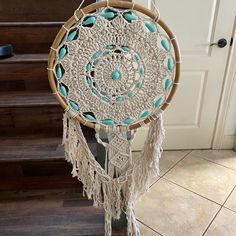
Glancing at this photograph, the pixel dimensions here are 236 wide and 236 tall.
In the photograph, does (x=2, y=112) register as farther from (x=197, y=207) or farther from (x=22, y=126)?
(x=197, y=207)

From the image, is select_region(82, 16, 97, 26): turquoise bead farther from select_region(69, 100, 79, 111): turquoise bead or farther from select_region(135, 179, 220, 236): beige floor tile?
select_region(135, 179, 220, 236): beige floor tile

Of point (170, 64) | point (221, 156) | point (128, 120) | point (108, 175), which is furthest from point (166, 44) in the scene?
point (221, 156)

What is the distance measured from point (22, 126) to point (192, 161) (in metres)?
1.38

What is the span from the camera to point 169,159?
2.10 meters

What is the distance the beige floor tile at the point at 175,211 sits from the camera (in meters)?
1.45

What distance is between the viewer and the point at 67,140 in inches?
36.5

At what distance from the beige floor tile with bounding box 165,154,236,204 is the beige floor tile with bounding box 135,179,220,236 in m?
0.08

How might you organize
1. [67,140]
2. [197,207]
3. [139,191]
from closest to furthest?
[67,140] < [139,191] < [197,207]

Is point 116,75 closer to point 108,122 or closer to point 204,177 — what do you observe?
point 108,122

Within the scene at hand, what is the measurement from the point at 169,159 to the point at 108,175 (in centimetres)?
118

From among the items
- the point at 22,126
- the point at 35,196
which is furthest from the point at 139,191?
the point at 22,126

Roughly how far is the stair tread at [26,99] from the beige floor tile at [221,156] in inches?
54.8

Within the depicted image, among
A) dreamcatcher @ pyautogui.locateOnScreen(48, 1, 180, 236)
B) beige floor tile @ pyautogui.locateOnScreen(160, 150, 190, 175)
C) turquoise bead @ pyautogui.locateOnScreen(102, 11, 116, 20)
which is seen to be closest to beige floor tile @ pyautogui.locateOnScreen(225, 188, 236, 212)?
beige floor tile @ pyautogui.locateOnScreen(160, 150, 190, 175)

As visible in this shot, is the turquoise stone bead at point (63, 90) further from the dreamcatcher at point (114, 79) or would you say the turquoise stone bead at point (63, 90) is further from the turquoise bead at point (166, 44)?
the turquoise bead at point (166, 44)
